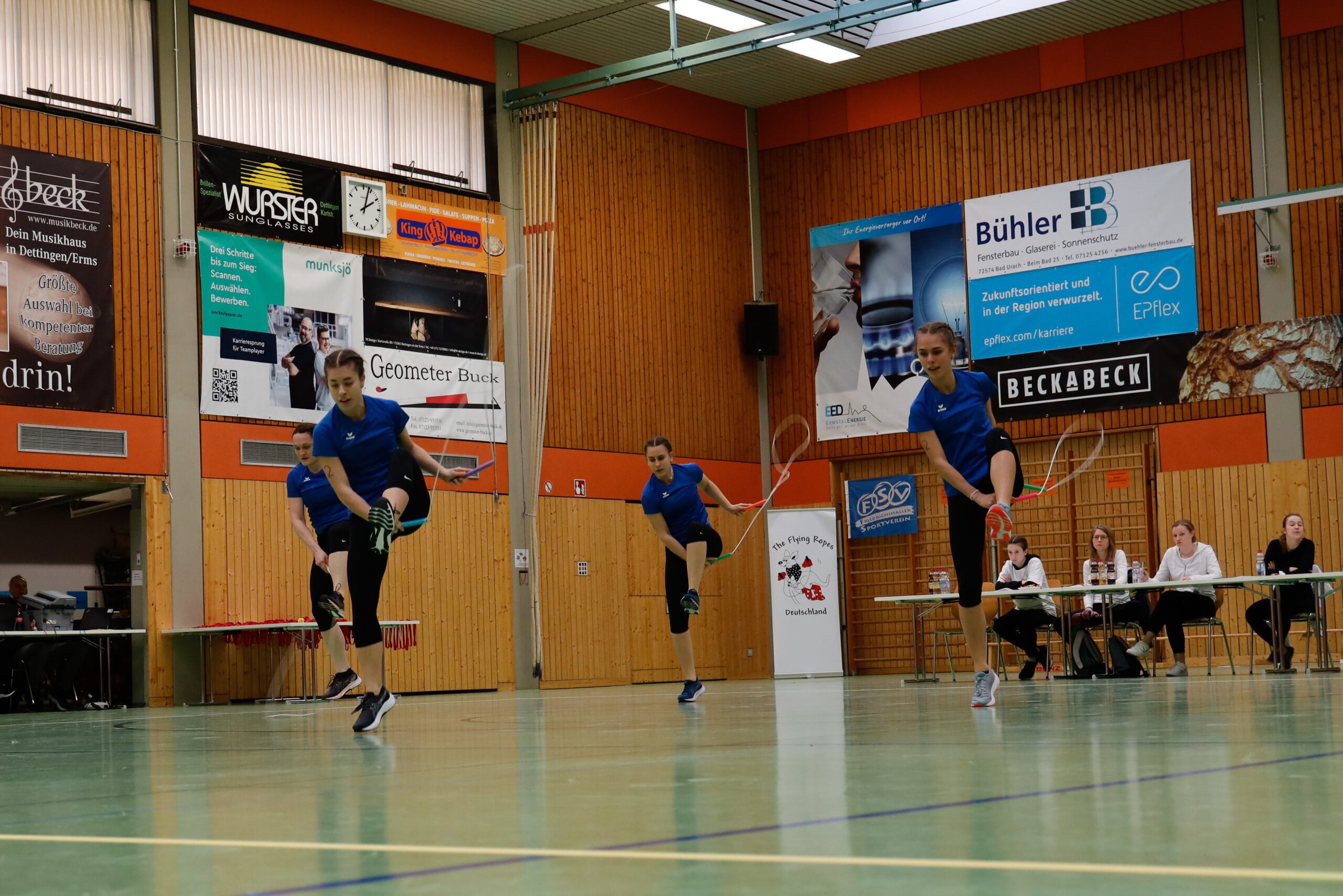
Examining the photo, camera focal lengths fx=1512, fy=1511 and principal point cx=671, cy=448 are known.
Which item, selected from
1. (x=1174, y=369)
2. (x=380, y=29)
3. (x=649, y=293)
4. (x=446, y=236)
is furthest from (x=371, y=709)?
(x=649, y=293)

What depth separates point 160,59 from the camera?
54.7 ft

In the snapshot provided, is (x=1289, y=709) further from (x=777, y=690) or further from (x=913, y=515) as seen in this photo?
(x=913, y=515)

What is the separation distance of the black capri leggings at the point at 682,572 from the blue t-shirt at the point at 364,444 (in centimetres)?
281

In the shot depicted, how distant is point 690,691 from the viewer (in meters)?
10.1

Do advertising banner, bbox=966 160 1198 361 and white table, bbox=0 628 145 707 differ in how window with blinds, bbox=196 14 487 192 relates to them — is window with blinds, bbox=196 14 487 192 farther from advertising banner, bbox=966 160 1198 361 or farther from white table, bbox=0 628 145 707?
advertising banner, bbox=966 160 1198 361

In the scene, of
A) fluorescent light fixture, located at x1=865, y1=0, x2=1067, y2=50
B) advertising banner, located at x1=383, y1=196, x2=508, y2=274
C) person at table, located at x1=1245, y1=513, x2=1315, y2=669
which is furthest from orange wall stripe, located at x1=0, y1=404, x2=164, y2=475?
person at table, located at x1=1245, y1=513, x2=1315, y2=669

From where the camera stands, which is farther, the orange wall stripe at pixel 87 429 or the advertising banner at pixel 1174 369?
the advertising banner at pixel 1174 369

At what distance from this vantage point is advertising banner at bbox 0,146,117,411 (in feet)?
50.5

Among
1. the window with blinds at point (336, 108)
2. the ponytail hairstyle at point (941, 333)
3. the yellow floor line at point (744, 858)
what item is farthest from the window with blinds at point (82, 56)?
the yellow floor line at point (744, 858)

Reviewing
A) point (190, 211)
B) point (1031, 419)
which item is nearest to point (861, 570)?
point (1031, 419)

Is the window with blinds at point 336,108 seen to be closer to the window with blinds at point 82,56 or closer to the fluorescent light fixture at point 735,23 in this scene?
the window with blinds at point 82,56

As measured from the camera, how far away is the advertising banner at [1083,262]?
65.0 feet

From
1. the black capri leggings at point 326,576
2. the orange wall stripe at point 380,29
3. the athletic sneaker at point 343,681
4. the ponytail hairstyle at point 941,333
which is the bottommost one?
the athletic sneaker at point 343,681

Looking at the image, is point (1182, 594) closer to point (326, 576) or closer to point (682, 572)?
point (682, 572)
